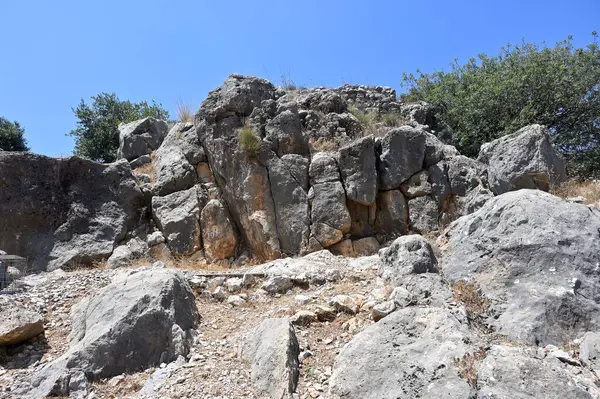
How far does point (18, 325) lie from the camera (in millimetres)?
4977

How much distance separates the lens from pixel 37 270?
379 inches

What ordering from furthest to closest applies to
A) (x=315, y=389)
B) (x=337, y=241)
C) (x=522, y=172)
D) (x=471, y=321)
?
(x=337, y=241)
(x=522, y=172)
(x=471, y=321)
(x=315, y=389)

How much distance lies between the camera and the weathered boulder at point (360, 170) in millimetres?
9469

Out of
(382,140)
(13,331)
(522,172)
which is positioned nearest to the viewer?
(13,331)

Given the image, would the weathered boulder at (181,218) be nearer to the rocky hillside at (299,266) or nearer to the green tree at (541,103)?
the rocky hillside at (299,266)

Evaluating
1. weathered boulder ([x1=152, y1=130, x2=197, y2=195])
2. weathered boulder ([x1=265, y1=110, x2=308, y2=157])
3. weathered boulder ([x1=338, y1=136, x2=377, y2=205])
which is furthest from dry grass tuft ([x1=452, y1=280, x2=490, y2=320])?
weathered boulder ([x1=152, y1=130, x2=197, y2=195])

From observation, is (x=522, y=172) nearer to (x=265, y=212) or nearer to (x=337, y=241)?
A: (x=337, y=241)

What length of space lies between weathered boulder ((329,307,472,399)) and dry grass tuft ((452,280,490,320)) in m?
0.47

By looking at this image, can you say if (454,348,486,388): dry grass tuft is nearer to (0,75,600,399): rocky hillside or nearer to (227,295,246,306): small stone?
(0,75,600,399): rocky hillside

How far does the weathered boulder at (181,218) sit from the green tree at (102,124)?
7.85m

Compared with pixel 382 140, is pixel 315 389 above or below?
below

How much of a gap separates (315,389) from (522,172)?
570 cm

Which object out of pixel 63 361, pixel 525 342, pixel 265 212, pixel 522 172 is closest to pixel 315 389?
pixel 525 342

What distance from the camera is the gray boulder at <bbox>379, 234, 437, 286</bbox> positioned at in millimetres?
5109
